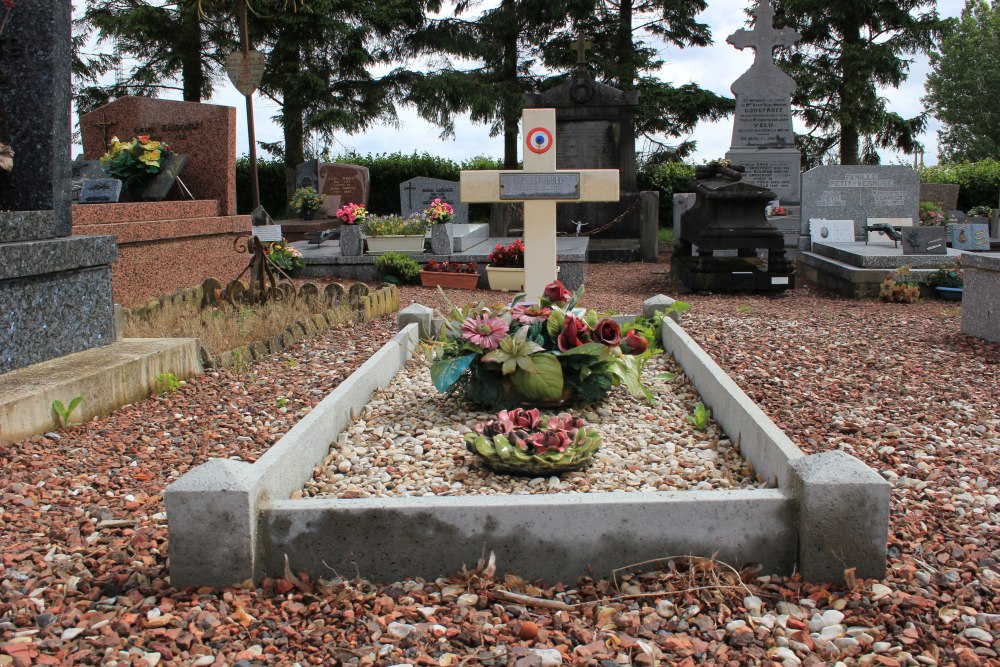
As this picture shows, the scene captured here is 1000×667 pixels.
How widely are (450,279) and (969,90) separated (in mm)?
40499

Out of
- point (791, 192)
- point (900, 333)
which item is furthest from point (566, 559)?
point (791, 192)

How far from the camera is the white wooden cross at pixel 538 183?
626 cm

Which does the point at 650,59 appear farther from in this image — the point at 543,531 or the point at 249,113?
the point at 543,531

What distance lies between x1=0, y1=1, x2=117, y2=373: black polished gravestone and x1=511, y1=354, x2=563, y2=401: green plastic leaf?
93.2 inches

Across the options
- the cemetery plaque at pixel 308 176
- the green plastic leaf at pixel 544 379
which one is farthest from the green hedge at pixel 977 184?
the green plastic leaf at pixel 544 379

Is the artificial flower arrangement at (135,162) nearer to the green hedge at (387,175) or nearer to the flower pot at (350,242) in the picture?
the flower pot at (350,242)

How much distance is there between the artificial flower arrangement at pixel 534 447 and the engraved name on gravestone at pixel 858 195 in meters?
10.2

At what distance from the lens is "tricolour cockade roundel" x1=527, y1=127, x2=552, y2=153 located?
6.26 meters

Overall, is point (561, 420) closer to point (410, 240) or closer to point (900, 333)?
point (900, 333)

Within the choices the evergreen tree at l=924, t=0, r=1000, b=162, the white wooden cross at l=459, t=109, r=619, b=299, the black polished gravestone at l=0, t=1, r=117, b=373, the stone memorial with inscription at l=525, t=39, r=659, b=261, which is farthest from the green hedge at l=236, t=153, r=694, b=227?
the evergreen tree at l=924, t=0, r=1000, b=162

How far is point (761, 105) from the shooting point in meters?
13.5

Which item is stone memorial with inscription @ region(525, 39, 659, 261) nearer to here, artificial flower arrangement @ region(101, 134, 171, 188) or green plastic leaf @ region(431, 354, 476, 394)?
artificial flower arrangement @ region(101, 134, 171, 188)

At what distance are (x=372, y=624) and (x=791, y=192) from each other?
12110 mm

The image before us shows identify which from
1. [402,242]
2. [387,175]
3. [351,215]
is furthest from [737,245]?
[387,175]
